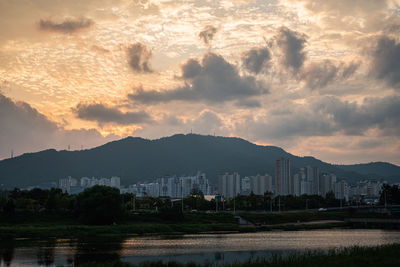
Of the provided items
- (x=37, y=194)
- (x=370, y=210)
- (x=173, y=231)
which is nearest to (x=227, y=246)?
(x=173, y=231)

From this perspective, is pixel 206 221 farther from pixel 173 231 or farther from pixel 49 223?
pixel 49 223

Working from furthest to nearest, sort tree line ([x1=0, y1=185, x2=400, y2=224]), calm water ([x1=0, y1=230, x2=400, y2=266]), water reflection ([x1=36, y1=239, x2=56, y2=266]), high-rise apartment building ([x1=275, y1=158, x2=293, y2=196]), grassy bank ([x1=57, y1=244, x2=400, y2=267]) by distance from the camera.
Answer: high-rise apartment building ([x1=275, y1=158, x2=293, y2=196]), tree line ([x1=0, y1=185, x2=400, y2=224]), calm water ([x1=0, y1=230, x2=400, y2=266]), water reflection ([x1=36, y1=239, x2=56, y2=266]), grassy bank ([x1=57, y1=244, x2=400, y2=267])

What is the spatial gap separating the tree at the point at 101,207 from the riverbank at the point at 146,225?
1.50 metres

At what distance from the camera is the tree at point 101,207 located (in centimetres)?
6162

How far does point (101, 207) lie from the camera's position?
61.8m

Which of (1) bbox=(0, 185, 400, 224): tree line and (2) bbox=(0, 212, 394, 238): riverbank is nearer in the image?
(2) bbox=(0, 212, 394, 238): riverbank

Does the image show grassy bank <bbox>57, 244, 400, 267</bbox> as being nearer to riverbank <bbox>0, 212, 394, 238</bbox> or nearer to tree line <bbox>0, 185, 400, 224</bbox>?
riverbank <bbox>0, 212, 394, 238</bbox>

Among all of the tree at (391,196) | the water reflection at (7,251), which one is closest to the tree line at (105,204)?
the water reflection at (7,251)

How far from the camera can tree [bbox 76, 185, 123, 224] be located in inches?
2426

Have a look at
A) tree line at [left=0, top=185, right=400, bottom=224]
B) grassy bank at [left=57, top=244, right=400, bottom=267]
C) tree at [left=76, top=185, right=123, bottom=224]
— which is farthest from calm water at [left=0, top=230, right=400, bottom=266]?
tree line at [left=0, top=185, right=400, bottom=224]

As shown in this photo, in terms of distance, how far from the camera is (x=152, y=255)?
34.3 m

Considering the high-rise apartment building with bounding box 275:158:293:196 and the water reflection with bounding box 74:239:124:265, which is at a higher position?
the high-rise apartment building with bounding box 275:158:293:196

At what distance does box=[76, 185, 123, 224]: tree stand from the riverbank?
150 centimetres

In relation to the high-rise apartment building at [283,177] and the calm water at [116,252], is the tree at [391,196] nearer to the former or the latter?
the high-rise apartment building at [283,177]
